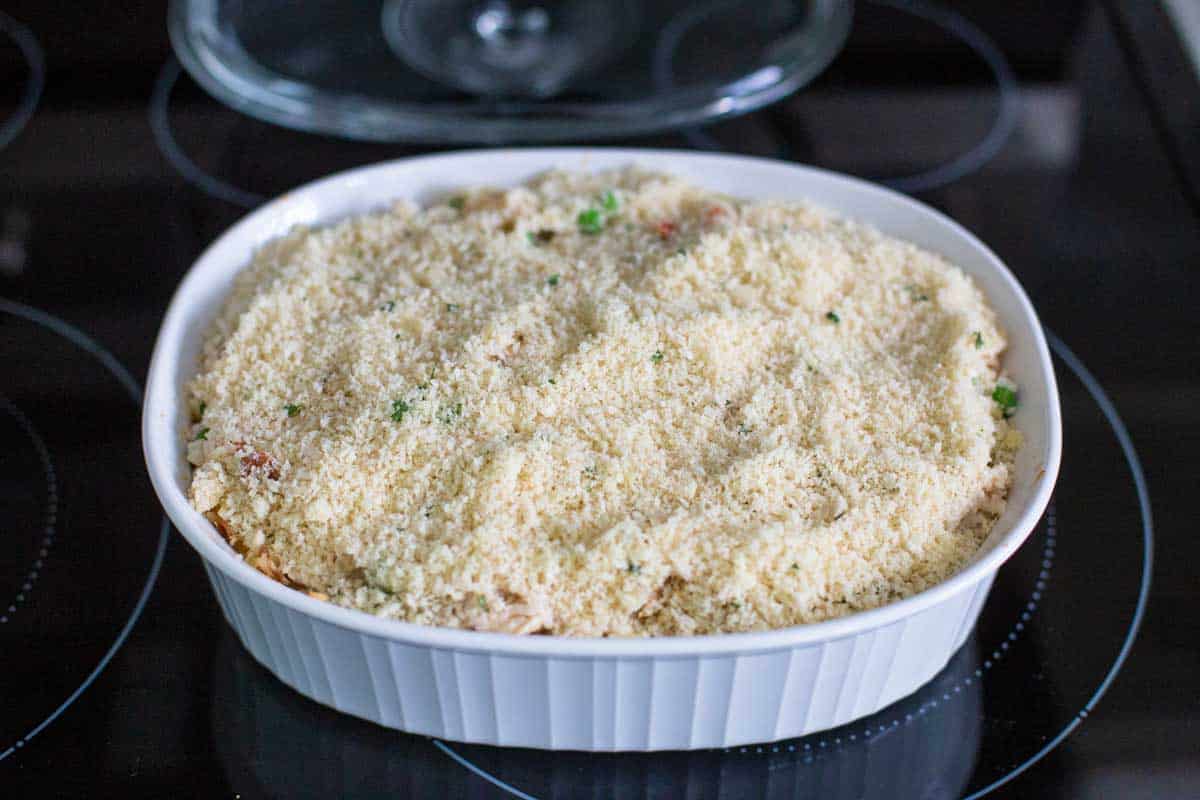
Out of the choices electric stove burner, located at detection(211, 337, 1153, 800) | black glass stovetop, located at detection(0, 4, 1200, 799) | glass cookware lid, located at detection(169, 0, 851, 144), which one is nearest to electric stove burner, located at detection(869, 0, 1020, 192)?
black glass stovetop, located at detection(0, 4, 1200, 799)

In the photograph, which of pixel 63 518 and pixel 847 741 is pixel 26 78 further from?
pixel 847 741

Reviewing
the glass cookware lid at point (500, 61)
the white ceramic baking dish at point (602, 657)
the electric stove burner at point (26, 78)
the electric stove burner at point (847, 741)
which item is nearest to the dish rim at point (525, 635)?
the white ceramic baking dish at point (602, 657)

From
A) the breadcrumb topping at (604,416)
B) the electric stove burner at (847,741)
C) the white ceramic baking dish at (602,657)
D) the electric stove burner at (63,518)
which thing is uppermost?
the breadcrumb topping at (604,416)

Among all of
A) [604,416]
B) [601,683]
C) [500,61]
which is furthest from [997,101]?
[601,683]

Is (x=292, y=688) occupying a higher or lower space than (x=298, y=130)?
lower

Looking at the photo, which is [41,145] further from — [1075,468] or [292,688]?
[1075,468]

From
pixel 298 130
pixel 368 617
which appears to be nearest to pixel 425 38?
pixel 298 130

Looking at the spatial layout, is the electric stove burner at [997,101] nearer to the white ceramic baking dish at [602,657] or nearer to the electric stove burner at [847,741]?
the white ceramic baking dish at [602,657]
